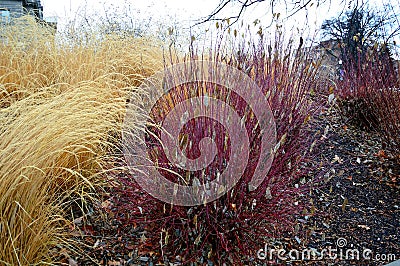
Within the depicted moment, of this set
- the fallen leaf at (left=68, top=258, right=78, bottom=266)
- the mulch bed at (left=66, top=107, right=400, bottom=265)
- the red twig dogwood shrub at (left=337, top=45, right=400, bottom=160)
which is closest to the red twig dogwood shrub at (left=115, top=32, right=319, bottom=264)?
the mulch bed at (left=66, top=107, right=400, bottom=265)

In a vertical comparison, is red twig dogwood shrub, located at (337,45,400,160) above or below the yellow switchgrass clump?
above

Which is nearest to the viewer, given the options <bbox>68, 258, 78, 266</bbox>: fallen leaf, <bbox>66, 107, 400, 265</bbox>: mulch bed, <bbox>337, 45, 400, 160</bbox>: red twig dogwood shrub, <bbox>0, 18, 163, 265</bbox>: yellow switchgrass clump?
<bbox>0, 18, 163, 265</bbox>: yellow switchgrass clump

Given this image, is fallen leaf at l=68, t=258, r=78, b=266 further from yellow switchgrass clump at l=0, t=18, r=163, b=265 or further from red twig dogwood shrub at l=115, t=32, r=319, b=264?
red twig dogwood shrub at l=115, t=32, r=319, b=264

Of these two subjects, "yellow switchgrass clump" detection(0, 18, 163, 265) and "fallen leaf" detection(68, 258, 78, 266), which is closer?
"yellow switchgrass clump" detection(0, 18, 163, 265)

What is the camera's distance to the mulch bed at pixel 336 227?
172cm

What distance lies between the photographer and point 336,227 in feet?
7.06

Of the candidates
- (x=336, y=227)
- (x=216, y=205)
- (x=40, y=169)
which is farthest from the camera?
(x=336, y=227)

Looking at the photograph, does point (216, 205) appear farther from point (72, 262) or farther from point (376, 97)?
point (376, 97)

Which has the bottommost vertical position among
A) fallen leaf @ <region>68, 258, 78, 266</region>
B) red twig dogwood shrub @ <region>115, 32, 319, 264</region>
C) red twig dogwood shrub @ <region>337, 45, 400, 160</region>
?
fallen leaf @ <region>68, 258, 78, 266</region>

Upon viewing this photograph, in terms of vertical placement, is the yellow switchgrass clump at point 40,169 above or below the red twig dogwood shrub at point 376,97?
below

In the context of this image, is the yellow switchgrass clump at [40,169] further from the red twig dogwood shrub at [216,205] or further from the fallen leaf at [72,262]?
the red twig dogwood shrub at [216,205]

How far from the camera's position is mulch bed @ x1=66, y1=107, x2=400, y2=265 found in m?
1.72

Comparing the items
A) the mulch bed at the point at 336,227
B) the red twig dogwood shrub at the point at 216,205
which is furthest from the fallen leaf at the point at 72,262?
the red twig dogwood shrub at the point at 216,205

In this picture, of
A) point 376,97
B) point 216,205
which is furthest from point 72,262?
point 376,97
